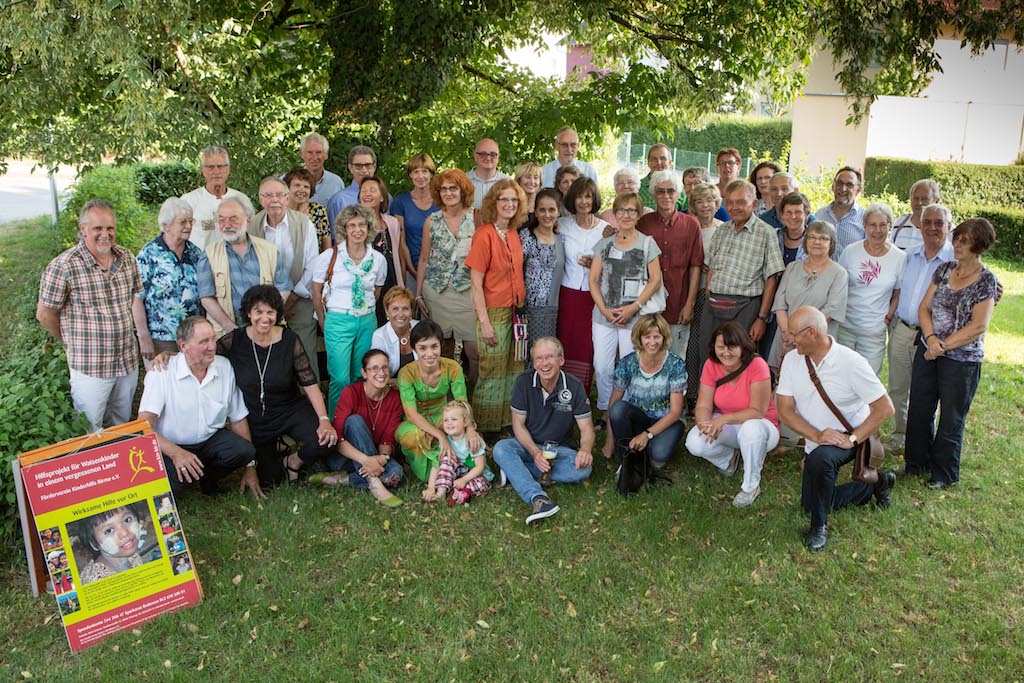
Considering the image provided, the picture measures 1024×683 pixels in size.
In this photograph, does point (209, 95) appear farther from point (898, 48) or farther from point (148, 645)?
point (898, 48)

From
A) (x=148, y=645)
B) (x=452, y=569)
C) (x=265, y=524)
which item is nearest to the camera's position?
(x=148, y=645)

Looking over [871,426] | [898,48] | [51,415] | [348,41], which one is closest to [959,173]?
[898,48]

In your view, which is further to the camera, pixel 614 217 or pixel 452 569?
pixel 614 217

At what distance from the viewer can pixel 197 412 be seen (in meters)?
5.53

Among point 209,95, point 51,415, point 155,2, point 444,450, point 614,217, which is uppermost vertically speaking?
point 155,2

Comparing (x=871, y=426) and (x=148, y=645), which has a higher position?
(x=871, y=426)

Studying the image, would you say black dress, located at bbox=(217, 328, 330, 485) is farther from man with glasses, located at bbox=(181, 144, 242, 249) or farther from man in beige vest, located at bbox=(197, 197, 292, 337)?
man with glasses, located at bbox=(181, 144, 242, 249)

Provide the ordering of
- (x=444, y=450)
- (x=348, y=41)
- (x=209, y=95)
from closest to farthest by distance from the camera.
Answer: (x=444, y=450)
(x=209, y=95)
(x=348, y=41)

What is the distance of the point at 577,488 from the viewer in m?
6.04

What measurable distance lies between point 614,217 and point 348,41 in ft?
14.8

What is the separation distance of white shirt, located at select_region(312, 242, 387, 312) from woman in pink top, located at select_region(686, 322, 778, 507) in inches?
103

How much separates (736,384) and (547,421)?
138 cm

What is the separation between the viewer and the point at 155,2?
19.7 ft

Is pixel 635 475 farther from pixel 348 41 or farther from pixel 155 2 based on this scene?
pixel 348 41
